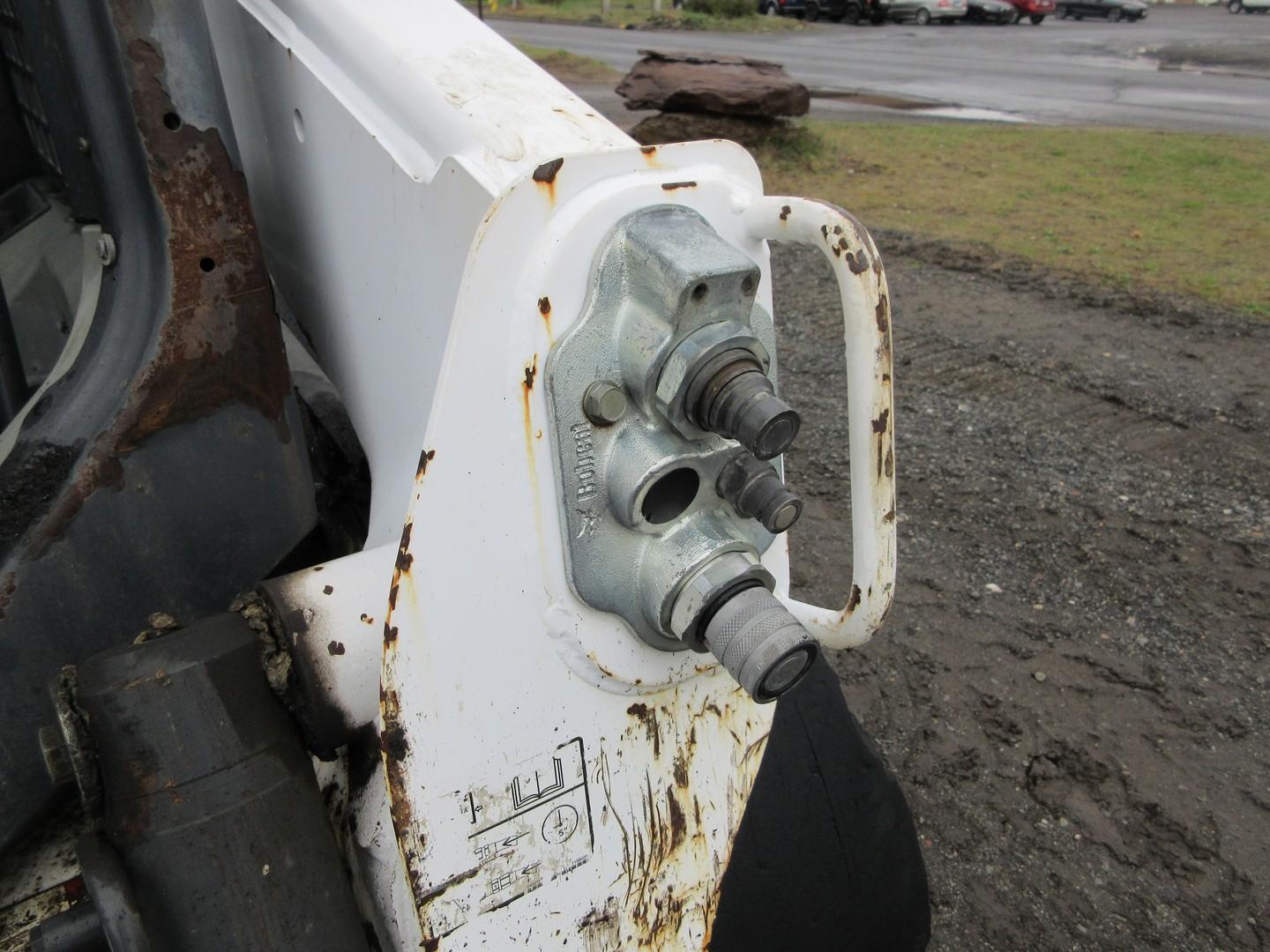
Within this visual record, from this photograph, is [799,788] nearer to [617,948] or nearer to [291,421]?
[617,948]

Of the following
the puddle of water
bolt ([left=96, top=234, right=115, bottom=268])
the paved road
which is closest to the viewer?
bolt ([left=96, top=234, right=115, bottom=268])

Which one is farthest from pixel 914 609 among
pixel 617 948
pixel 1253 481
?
pixel 617 948

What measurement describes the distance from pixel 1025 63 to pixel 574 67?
280 inches

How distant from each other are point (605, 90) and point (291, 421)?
1254 centimetres

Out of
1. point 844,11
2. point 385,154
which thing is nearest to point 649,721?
point 385,154

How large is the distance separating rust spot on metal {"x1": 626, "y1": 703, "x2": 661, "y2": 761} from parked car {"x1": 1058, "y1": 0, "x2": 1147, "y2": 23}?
25.8 metres

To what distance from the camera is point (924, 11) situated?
21.4m

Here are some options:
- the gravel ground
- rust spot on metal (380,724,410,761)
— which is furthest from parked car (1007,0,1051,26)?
rust spot on metal (380,724,410,761)

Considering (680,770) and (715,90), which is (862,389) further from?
(715,90)

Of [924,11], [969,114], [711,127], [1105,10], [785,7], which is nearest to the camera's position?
[711,127]

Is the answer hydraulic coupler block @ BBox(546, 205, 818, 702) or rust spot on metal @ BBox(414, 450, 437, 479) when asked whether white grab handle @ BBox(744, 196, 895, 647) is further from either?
rust spot on metal @ BBox(414, 450, 437, 479)

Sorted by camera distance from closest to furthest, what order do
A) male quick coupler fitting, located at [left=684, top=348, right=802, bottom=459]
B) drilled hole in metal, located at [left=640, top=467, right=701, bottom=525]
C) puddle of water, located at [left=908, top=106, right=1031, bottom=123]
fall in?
male quick coupler fitting, located at [left=684, top=348, right=802, bottom=459], drilled hole in metal, located at [left=640, top=467, right=701, bottom=525], puddle of water, located at [left=908, top=106, right=1031, bottom=123]

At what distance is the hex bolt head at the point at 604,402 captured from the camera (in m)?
0.86

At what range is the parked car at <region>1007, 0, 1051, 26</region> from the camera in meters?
21.0
